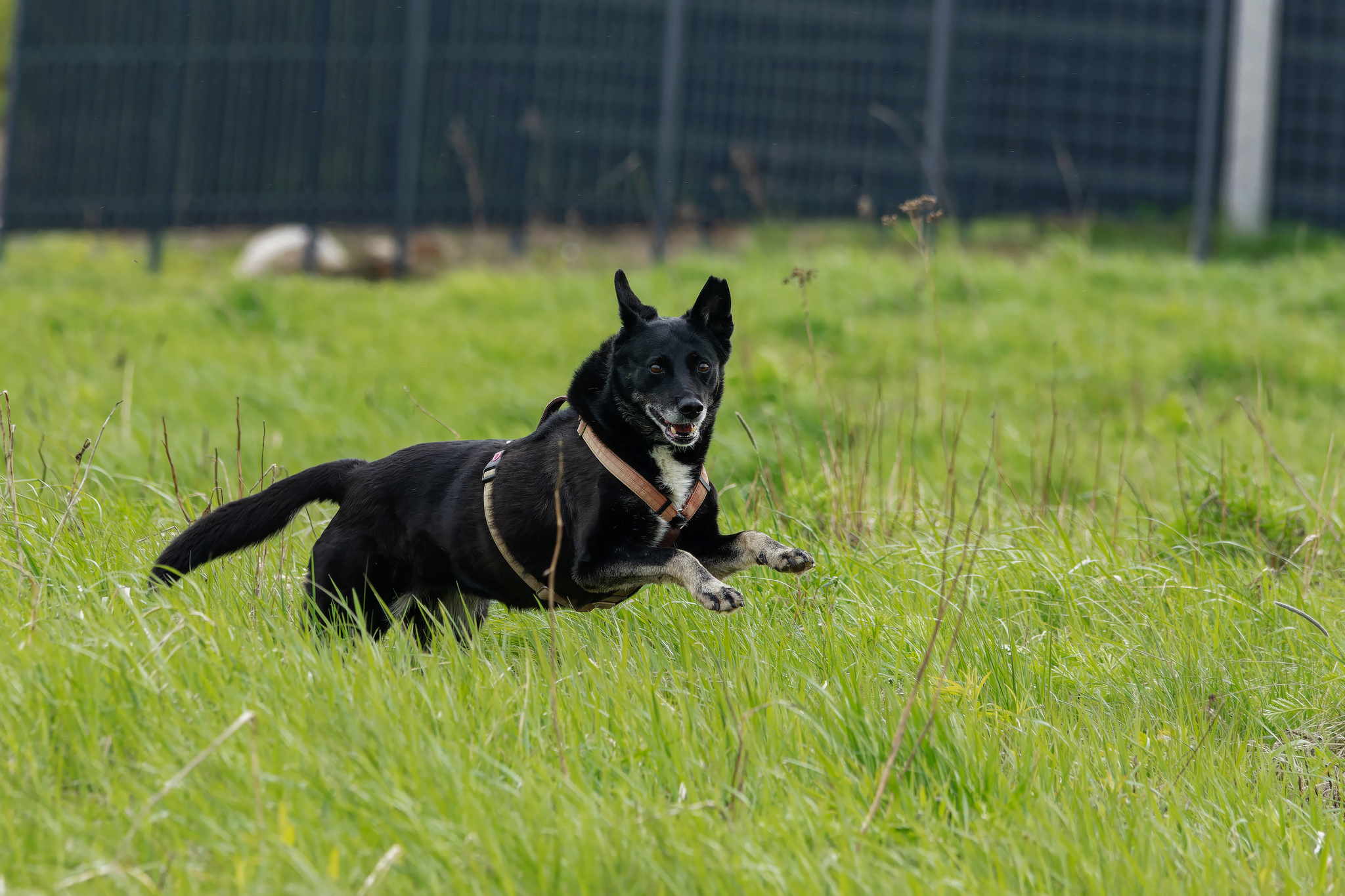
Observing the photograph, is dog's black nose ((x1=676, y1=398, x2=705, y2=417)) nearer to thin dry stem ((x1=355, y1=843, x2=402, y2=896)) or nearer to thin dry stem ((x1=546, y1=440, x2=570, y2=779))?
thin dry stem ((x1=546, y1=440, x2=570, y2=779))

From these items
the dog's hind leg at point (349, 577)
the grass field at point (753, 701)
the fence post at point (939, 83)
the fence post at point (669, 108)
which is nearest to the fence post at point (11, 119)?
the fence post at point (669, 108)

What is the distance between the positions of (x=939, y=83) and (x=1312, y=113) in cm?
359

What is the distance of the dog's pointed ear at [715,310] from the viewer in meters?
3.49

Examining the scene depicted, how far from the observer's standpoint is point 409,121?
12094 millimetres

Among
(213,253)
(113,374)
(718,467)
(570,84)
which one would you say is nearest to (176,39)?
(213,253)

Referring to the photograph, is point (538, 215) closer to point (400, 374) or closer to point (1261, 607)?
point (400, 374)

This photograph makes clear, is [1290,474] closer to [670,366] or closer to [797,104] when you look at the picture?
[670,366]

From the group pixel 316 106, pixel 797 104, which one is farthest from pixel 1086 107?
pixel 316 106

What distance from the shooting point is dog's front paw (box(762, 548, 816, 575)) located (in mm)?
3102

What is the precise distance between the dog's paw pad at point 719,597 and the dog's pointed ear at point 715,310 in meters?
0.83

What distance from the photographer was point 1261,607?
3857 millimetres

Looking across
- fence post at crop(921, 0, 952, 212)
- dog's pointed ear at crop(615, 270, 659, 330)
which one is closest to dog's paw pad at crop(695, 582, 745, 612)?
dog's pointed ear at crop(615, 270, 659, 330)

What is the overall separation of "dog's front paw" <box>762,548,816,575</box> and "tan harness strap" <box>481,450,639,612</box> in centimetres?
40

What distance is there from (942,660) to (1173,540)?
1.59m
